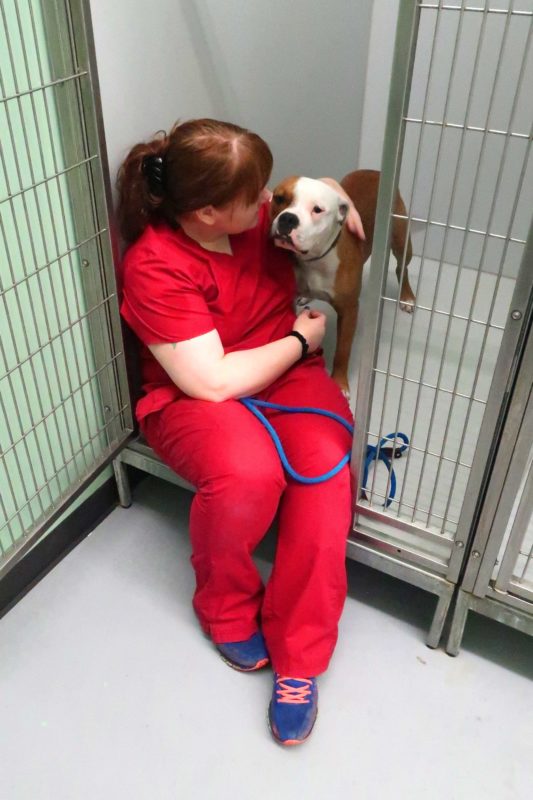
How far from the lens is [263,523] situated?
4.03 feet

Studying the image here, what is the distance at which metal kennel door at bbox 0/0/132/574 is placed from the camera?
1.10 m

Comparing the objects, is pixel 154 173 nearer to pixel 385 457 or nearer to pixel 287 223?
pixel 287 223

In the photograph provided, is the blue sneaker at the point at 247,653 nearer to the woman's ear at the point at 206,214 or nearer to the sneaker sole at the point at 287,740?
the sneaker sole at the point at 287,740

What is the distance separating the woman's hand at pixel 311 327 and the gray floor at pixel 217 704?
1.62 feet

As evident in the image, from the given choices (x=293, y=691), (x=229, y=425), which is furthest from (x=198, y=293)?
(x=293, y=691)

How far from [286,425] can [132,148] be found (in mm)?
595

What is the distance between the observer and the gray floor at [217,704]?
3.75 feet

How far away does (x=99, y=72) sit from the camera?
1.21m

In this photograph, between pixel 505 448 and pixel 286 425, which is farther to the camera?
pixel 286 425

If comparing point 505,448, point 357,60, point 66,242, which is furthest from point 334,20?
point 505,448

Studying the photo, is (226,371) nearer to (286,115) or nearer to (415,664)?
(415,664)

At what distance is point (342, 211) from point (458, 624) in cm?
91

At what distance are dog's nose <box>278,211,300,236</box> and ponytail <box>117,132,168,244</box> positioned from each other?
0.83ft

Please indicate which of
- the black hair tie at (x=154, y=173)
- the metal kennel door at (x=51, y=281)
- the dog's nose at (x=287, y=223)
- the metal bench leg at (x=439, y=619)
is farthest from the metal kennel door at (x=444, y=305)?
the metal kennel door at (x=51, y=281)
